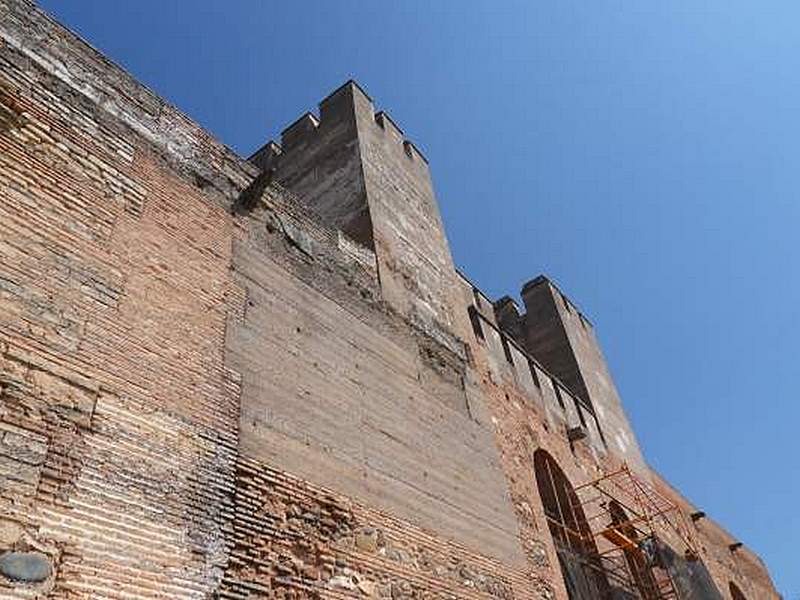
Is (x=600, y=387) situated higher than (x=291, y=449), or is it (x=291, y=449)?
(x=600, y=387)

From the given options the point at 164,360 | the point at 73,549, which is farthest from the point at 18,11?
the point at 73,549

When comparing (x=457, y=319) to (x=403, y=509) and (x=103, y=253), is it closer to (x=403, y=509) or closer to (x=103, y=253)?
(x=403, y=509)

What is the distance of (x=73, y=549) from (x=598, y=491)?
8157mm

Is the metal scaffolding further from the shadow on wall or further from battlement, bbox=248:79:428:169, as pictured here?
battlement, bbox=248:79:428:169

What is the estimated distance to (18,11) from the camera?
15.5 ft

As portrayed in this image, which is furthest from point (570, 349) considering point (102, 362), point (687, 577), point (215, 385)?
point (102, 362)

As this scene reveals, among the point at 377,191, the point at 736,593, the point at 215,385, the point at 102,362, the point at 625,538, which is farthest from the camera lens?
the point at 736,593

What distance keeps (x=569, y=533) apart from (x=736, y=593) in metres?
8.54

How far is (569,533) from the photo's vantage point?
8664 mm

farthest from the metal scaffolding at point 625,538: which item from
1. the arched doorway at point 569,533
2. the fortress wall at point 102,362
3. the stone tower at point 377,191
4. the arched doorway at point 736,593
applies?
the fortress wall at point 102,362

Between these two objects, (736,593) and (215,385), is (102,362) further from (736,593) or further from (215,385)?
(736,593)

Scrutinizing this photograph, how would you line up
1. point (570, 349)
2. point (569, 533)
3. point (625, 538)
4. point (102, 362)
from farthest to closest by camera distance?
point (570, 349), point (625, 538), point (569, 533), point (102, 362)

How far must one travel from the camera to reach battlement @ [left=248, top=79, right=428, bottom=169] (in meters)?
9.40

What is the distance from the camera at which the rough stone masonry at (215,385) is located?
11.3 feet
